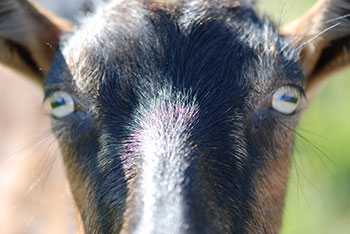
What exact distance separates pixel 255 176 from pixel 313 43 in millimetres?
1517

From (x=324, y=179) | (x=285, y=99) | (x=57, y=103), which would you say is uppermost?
(x=324, y=179)

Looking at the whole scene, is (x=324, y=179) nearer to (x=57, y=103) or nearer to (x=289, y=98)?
(x=289, y=98)

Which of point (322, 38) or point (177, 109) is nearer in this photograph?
point (177, 109)

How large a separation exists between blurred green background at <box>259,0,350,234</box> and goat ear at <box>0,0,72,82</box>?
3740 mm

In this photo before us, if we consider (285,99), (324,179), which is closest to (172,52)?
(285,99)

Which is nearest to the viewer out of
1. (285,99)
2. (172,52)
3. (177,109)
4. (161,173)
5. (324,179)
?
(161,173)

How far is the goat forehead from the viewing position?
3.67 metres

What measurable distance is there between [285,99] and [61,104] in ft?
5.56

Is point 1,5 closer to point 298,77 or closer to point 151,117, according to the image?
point 151,117

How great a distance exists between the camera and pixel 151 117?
3.51 meters

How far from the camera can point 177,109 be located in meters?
3.52

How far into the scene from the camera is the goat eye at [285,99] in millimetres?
3975

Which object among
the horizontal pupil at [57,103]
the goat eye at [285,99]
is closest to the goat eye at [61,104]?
the horizontal pupil at [57,103]

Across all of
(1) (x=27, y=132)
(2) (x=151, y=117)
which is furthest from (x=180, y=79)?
(1) (x=27, y=132)
